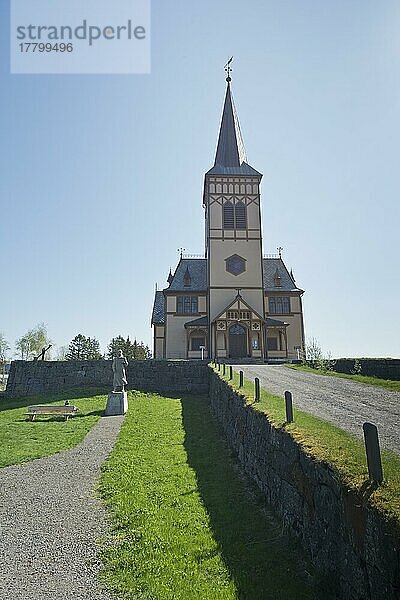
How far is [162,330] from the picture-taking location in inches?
1747

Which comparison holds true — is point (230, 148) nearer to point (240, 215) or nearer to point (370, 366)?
point (240, 215)

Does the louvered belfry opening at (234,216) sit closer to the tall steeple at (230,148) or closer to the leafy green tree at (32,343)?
the tall steeple at (230,148)

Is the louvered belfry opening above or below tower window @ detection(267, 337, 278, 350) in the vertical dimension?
above

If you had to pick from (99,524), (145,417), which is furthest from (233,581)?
(145,417)

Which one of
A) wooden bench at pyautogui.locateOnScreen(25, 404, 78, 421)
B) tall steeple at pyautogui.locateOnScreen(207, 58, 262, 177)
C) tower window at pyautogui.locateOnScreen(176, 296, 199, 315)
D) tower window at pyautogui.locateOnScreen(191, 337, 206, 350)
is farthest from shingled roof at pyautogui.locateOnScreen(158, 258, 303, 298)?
wooden bench at pyautogui.locateOnScreen(25, 404, 78, 421)

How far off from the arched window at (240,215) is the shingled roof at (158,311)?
1061 centimetres

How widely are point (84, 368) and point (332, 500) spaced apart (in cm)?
2617

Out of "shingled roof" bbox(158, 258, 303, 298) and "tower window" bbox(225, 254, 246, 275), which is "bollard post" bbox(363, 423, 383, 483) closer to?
"tower window" bbox(225, 254, 246, 275)

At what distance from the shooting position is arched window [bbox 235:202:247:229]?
41.0 m

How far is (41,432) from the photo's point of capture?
14.8 metres

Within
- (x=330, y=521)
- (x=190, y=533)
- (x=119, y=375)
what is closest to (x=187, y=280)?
(x=119, y=375)

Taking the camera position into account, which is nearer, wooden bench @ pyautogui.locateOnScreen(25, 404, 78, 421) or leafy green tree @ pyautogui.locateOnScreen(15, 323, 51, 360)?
wooden bench @ pyautogui.locateOnScreen(25, 404, 78, 421)

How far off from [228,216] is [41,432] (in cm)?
3009

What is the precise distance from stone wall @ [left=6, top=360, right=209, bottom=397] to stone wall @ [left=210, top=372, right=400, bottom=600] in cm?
1955
